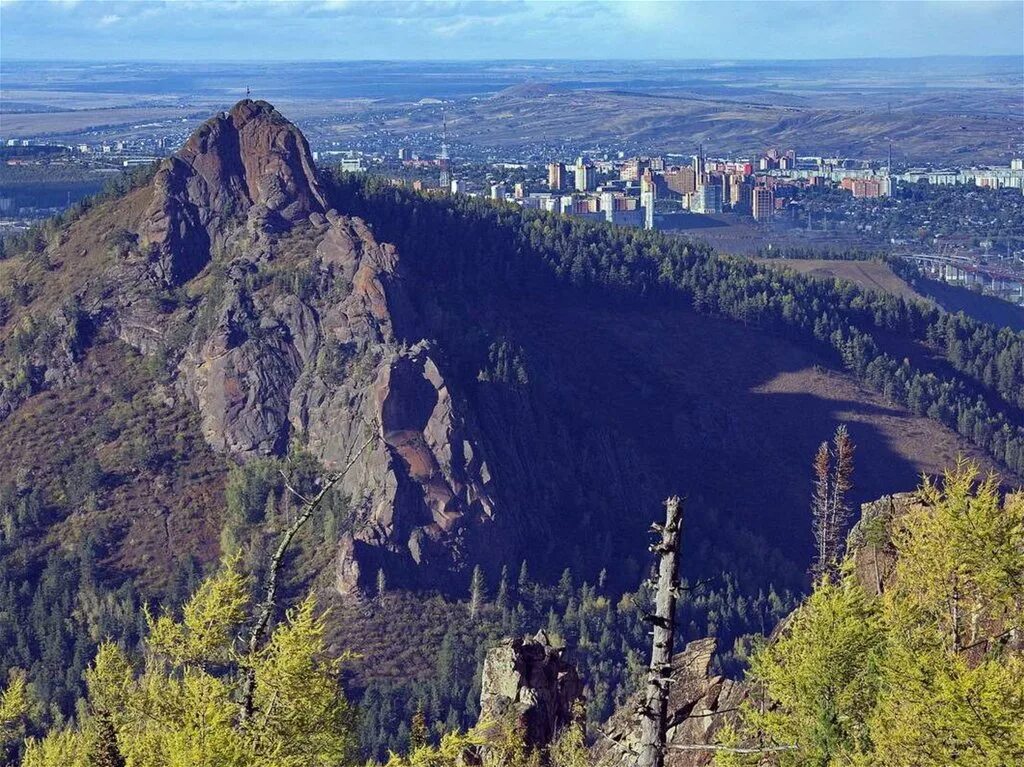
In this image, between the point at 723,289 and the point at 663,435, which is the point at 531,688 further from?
the point at 723,289

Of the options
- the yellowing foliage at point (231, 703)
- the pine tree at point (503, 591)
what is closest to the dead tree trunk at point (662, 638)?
the yellowing foliage at point (231, 703)

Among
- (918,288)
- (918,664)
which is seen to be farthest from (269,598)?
(918,288)

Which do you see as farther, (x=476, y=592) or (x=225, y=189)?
(x=225, y=189)

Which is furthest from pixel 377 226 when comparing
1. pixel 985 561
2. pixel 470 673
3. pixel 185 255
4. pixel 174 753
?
pixel 174 753

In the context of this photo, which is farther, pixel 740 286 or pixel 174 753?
pixel 740 286

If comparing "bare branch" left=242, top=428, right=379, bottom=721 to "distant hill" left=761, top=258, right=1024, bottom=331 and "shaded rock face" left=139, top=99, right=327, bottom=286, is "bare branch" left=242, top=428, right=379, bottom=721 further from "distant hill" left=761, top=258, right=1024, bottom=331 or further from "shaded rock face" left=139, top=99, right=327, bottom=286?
"distant hill" left=761, top=258, right=1024, bottom=331

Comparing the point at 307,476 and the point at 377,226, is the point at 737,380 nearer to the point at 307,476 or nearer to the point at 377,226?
the point at 377,226
